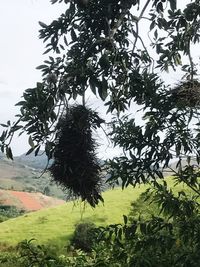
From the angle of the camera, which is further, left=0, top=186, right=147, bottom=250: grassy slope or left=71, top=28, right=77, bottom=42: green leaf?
left=0, top=186, right=147, bottom=250: grassy slope

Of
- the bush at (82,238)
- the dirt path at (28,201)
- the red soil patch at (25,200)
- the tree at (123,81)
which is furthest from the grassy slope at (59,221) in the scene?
the dirt path at (28,201)

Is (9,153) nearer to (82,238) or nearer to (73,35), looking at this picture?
(73,35)

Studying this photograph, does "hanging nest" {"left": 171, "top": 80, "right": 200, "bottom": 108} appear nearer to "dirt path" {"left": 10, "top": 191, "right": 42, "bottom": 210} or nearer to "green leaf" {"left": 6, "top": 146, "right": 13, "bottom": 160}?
"green leaf" {"left": 6, "top": 146, "right": 13, "bottom": 160}

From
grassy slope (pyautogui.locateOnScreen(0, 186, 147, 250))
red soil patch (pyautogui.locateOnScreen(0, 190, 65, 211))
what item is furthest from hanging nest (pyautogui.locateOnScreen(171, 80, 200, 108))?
red soil patch (pyautogui.locateOnScreen(0, 190, 65, 211))

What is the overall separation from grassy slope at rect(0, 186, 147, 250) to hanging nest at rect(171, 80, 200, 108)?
90.9ft

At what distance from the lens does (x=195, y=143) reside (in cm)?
658

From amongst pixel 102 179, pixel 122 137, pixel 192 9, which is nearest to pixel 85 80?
pixel 102 179

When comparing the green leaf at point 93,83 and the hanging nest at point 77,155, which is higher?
the green leaf at point 93,83

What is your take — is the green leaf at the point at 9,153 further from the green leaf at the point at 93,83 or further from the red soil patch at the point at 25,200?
the red soil patch at the point at 25,200

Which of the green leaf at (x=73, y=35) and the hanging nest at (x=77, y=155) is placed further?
the green leaf at (x=73, y=35)

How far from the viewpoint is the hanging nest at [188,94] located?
5102 mm

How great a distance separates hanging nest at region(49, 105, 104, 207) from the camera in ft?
13.7

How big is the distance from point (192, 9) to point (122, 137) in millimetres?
2482

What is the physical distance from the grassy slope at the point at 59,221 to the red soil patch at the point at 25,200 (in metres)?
48.8
